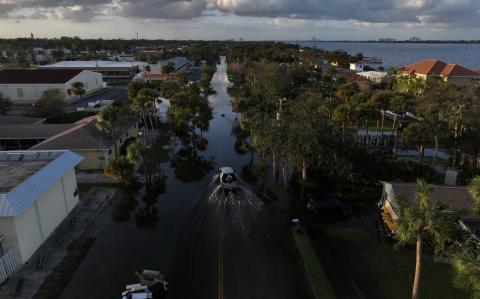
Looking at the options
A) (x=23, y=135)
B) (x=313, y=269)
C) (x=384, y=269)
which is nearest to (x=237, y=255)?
A: (x=313, y=269)

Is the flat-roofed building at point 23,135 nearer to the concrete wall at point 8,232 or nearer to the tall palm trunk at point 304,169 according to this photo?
the concrete wall at point 8,232

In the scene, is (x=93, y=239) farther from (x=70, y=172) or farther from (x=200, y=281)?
(x=200, y=281)

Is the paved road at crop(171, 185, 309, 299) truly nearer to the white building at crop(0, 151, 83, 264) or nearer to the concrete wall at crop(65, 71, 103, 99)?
the white building at crop(0, 151, 83, 264)

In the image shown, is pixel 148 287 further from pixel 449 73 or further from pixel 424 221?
pixel 449 73

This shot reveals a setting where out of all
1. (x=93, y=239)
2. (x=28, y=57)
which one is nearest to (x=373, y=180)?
(x=93, y=239)

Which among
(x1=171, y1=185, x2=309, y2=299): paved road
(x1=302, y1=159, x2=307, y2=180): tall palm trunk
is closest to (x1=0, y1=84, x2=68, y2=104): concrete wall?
(x1=171, y1=185, x2=309, y2=299): paved road
